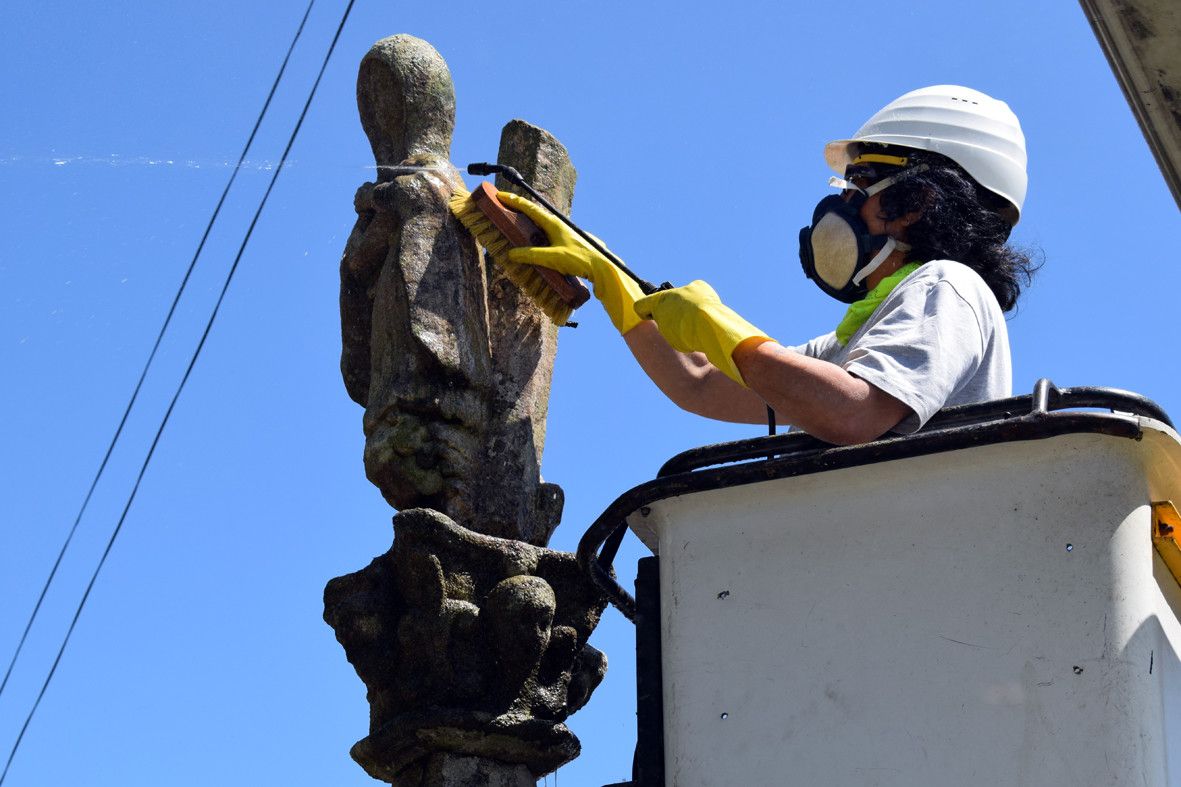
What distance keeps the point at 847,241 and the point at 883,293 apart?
20 cm

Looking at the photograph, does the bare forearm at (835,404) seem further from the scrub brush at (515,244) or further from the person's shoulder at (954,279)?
the scrub brush at (515,244)

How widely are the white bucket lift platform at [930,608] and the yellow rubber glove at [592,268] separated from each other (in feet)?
3.49

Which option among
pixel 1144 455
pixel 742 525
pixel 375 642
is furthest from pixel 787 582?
pixel 375 642

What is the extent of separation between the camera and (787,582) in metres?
3.62

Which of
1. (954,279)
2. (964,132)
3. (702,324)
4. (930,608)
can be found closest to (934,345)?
(954,279)

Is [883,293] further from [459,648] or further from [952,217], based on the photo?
[459,648]

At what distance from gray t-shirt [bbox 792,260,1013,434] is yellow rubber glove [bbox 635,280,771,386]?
0.83 ft

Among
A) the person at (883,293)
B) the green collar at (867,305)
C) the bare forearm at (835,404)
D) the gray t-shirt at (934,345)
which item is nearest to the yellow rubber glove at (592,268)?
the person at (883,293)

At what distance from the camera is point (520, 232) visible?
486cm

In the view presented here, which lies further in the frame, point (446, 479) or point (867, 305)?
point (446, 479)

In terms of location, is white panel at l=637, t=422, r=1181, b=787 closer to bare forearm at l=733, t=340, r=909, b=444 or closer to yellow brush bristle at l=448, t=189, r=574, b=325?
bare forearm at l=733, t=340, r=909, b=444

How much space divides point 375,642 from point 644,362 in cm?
107

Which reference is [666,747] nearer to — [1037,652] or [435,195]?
[1037,652]

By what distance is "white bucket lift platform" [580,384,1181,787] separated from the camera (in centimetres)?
330
